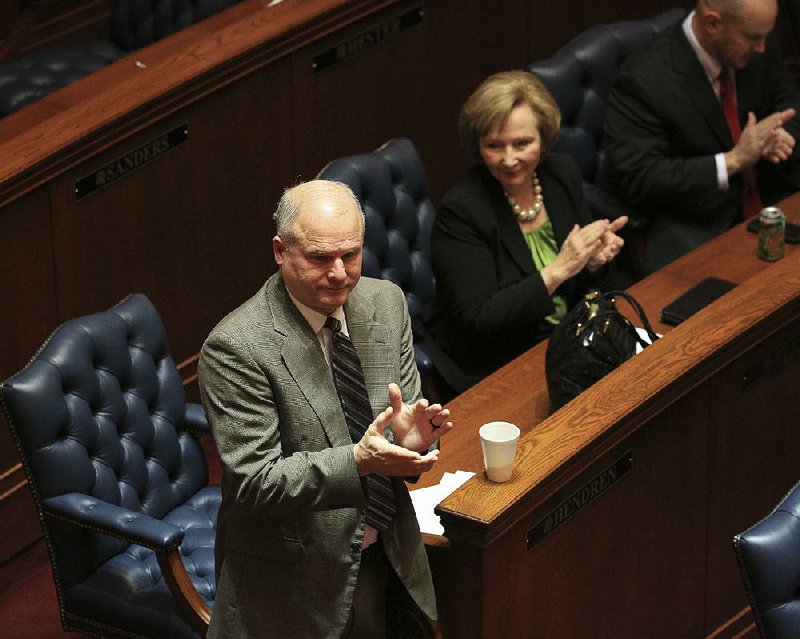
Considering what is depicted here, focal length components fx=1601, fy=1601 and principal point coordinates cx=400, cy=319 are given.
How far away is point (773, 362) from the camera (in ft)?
12.0

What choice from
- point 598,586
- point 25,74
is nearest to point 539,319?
point 598,586

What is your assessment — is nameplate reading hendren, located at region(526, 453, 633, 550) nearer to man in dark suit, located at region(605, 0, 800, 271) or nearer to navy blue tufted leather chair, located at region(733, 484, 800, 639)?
navy blue tufted leather chair, located at region(733, 484, 800, 639)

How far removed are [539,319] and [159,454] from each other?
103 cm

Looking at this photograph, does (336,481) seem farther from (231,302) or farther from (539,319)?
(231,302)

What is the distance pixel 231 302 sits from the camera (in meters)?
4.73

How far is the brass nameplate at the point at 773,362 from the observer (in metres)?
3.57

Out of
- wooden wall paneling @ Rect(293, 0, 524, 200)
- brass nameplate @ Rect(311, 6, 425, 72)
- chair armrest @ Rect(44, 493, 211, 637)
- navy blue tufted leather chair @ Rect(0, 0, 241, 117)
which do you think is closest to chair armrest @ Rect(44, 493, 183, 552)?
chair armrest @ Rect(44, 493, 211, 637)

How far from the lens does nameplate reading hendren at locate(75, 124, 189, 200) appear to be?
4160 millimetres

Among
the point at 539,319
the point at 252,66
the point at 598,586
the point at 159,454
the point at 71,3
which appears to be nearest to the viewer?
the point at 598,586

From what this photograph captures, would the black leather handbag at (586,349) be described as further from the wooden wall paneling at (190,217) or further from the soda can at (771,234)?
the wooden wall paneling at (190,217)

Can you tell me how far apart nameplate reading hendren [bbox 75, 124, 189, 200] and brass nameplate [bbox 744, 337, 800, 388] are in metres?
1.74

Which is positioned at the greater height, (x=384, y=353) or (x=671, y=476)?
(x=384, y=353)

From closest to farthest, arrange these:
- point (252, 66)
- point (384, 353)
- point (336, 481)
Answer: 1. point (336, 481)
2. point (384, 353)
3. point (252, 66)

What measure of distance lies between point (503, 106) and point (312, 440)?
1492mm
